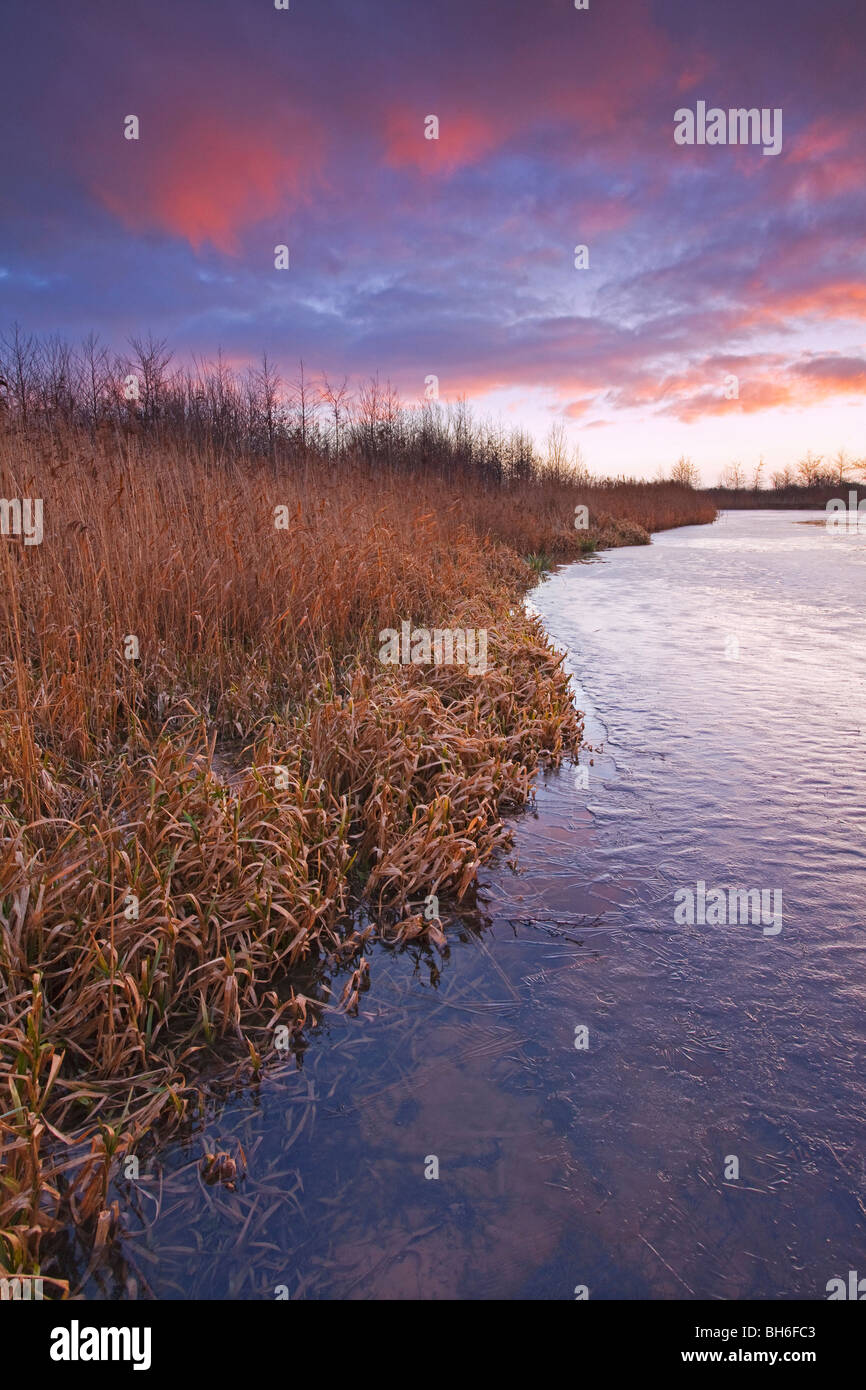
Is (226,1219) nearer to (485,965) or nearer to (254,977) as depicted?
(254,977)

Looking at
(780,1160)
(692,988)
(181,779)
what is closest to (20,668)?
(181,779)

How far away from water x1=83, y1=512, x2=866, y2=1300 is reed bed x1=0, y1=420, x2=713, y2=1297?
221 millimetres

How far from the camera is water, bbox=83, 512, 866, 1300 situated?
172 centimetres

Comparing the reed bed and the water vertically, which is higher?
the reed bed

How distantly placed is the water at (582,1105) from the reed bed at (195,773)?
22 centimetres

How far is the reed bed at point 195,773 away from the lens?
7.30 feet

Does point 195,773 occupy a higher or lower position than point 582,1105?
higher

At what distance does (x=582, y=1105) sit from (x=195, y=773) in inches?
93.0

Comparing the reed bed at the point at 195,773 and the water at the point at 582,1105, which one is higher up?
the reed bed at the point at 195,773

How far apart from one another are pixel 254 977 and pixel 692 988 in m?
1.54

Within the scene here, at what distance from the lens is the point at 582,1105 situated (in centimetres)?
214

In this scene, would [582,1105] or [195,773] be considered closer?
[582,1105]

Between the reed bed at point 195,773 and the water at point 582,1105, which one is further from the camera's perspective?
the reed bed at point 195,773

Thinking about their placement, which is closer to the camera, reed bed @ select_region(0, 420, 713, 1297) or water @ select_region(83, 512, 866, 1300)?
water @ select_region(83, 512, 866, 1300)
